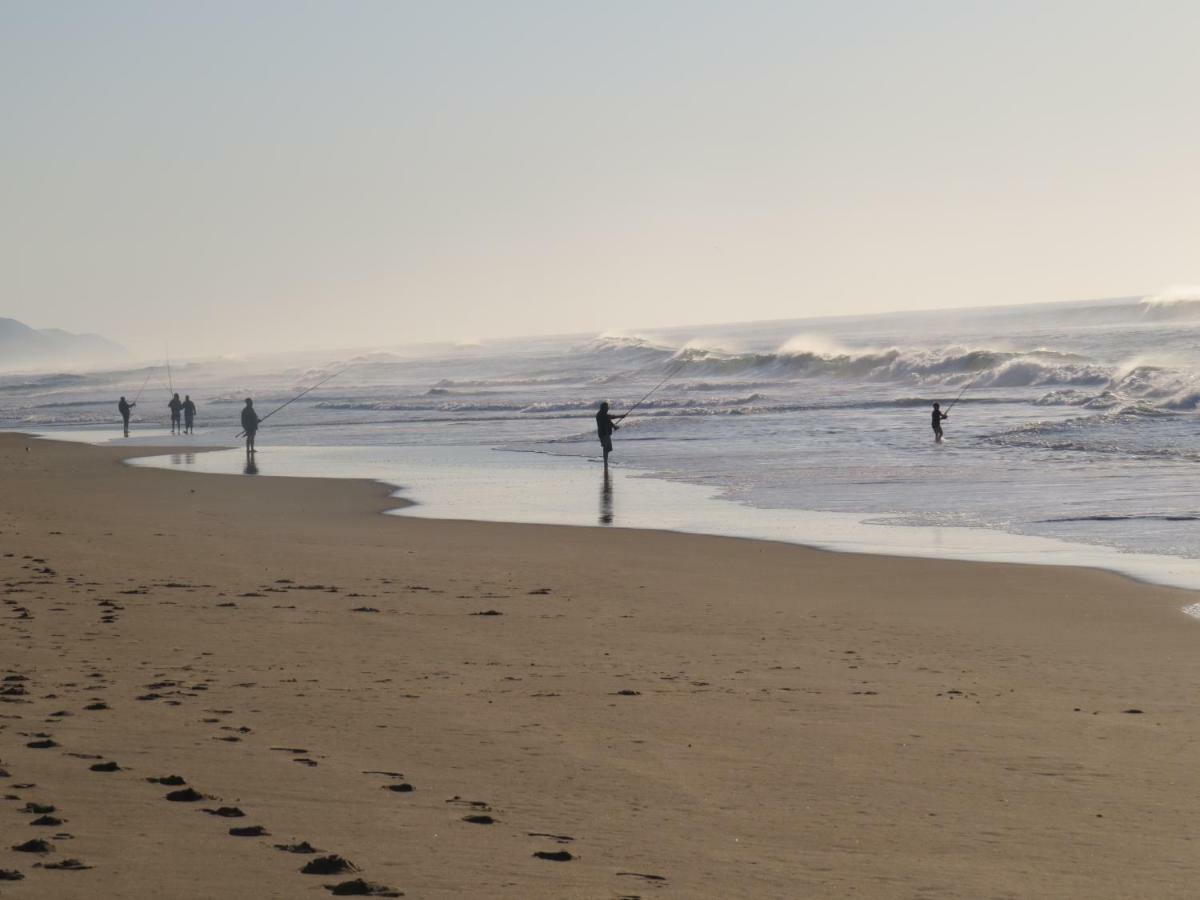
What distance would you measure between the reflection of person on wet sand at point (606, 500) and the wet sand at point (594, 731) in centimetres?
457

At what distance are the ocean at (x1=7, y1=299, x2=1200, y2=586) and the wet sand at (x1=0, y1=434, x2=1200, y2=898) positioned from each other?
11.7 ft

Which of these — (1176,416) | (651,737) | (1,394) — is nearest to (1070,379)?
(1176,416)

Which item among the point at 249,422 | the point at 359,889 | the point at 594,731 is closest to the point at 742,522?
the point at 594,731

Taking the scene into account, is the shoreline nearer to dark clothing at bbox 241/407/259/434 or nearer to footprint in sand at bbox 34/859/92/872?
dark clothing at bbox 241/407/259/434

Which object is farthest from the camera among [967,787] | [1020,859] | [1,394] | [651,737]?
[1,394]

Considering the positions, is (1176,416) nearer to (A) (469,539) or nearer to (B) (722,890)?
(A) (469,539)

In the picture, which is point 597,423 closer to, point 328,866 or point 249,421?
point 249,421

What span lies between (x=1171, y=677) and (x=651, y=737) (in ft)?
9.72

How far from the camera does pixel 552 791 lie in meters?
4.83

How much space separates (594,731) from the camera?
18.9ft

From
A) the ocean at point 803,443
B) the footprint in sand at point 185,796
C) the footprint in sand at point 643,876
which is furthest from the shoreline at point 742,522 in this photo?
the footprint in sand at point 185,796

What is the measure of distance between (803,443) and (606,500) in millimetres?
10622

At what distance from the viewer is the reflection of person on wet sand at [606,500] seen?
1600 cm

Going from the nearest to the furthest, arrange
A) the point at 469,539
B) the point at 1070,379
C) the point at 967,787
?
the point at 967,787, the point at 469,539, the point at 1070,379
